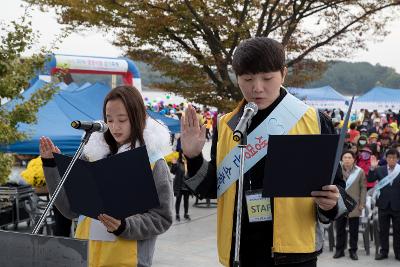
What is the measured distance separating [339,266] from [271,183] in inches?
236

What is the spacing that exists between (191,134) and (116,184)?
0.37 meters

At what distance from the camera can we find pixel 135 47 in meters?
11.4

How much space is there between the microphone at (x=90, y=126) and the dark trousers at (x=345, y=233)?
5.95 meters

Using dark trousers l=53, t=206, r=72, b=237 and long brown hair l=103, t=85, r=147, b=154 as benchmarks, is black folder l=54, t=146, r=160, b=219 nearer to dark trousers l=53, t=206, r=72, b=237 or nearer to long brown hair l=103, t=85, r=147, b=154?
long brown hair l=103, t=85, r=147, b=154

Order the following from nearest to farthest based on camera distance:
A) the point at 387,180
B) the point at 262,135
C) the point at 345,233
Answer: the point at 262,135 < the point at 387,180 < the point at 345,233

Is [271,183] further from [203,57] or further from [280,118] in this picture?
[203,57]

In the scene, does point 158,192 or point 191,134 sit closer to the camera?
point 191,134

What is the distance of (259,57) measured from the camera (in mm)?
2305

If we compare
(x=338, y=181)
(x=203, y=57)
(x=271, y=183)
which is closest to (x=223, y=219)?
(x=271, y=183)

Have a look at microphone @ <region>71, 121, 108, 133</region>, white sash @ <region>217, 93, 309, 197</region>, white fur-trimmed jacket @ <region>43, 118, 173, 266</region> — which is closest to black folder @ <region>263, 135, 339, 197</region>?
white sash @ <region>217, 93, 309, 197</region>

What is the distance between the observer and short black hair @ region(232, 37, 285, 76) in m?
2.30

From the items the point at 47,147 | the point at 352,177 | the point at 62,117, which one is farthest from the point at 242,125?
the point at 62,117

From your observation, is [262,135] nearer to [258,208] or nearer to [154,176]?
[258,208]

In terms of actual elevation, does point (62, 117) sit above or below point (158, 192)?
above
